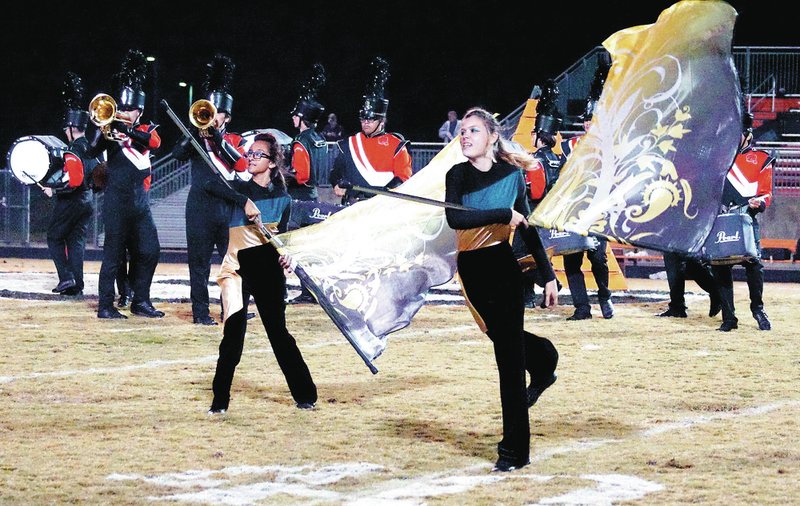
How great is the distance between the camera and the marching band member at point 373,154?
39.3 feet

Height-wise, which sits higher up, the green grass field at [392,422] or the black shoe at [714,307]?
the green grass field at [392,422]

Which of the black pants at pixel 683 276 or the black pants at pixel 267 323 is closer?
the black pants at pixel 267 323

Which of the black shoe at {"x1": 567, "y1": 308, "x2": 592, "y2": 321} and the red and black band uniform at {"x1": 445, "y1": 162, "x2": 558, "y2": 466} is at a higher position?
the red and black band uniform at {"x1": 445, "y1": 162, "x2": 558, "y2": 466}

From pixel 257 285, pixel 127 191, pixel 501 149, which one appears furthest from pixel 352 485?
pixel 127 191

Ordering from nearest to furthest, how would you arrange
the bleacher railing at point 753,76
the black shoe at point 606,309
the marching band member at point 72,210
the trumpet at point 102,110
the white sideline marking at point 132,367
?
the white sideline marking at point 132,367
the trumpet at point 102,110
the black shoe at point 606,309
the marching band member at point 72,210
the bleacher railing at point 753,76

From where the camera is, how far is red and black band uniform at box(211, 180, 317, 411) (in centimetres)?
693

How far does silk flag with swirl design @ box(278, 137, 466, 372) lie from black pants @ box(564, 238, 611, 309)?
5.14m

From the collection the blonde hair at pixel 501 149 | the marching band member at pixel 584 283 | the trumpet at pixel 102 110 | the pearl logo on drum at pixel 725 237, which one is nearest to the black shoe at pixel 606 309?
the marching band member at pixel 584 283

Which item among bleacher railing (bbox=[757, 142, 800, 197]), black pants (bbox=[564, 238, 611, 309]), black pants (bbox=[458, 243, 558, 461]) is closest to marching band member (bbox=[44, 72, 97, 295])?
black pants (bbox=[564, 238, 611, 309])

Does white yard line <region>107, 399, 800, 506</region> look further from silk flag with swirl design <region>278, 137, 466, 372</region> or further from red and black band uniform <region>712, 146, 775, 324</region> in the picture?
red and black band uniform <region>712, 146, 775, 324</region>

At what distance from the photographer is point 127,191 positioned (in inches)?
444

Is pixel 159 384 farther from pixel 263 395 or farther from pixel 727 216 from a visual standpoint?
pixel 727 216

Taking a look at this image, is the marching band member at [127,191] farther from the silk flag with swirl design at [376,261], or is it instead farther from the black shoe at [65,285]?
the silk flag with swirl design at [376,261]

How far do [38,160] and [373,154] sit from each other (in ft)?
12.2
